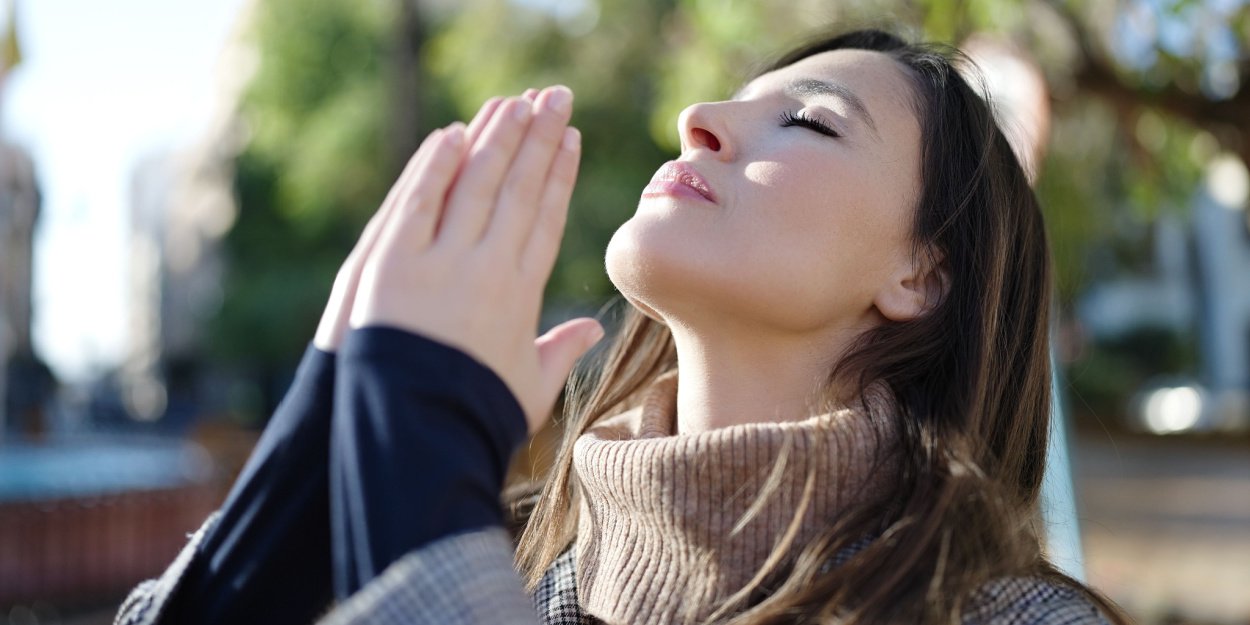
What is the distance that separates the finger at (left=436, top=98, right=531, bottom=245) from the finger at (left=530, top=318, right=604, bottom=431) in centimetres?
14

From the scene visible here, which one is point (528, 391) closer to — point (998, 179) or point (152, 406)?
point (998, 179)

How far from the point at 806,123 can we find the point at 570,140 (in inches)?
24.6

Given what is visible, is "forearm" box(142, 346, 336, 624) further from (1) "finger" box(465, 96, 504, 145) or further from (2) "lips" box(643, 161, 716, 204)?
(2) "lips" box(643, 161, 716, 204)

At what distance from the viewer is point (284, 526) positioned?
1.17m

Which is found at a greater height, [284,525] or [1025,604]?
[284,525]

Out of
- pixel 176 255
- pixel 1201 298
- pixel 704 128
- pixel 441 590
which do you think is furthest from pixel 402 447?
pixel 176 255

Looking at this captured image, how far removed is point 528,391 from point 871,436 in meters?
0.59

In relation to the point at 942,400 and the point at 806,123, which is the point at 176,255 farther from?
the point at 942,400

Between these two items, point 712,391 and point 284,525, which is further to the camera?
point 712,391

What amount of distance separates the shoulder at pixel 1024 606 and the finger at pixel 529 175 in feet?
2.31

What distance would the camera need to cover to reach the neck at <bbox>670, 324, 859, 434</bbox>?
5.80 ft

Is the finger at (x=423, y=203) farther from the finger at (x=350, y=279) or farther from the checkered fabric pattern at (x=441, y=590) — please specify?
the checkered fabric pattern at (x=441, y=590)

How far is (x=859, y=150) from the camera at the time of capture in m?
1.79

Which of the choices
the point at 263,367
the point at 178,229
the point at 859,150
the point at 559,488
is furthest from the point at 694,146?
the point at 178,229
